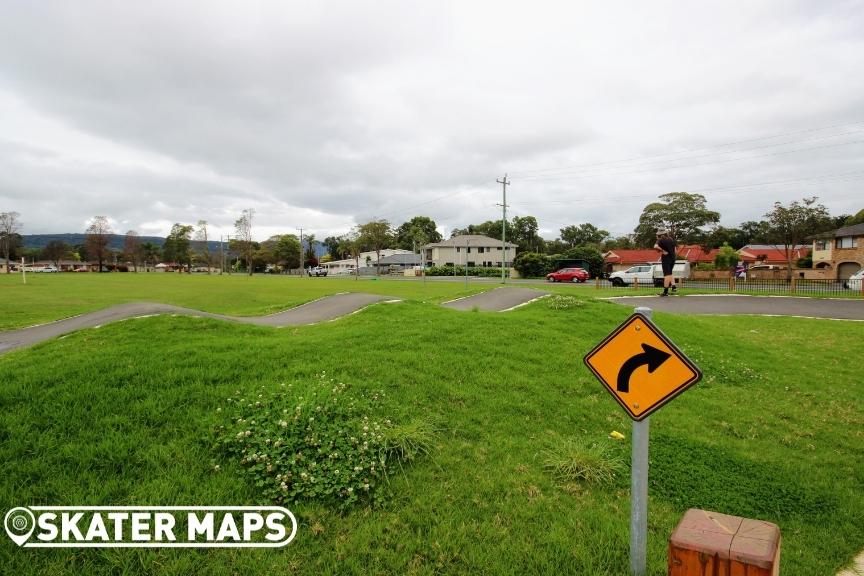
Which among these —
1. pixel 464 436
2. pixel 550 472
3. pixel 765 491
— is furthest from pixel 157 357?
pixel 765 491

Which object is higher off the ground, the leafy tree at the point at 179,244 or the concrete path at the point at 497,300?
the leafy tree at the point at 179,244

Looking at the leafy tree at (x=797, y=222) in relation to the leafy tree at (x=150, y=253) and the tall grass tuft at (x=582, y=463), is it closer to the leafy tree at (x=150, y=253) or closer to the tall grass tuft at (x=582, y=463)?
the tall grass tuft at (x=582, y=463)

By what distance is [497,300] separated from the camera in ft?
51.2

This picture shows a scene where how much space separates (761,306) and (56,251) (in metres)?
162

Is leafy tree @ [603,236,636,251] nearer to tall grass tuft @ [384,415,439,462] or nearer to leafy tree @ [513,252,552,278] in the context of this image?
leafy tree @ [513,252,552,278]

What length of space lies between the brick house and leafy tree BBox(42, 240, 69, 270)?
164846 millimetres

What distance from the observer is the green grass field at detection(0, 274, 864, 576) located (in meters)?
2.93

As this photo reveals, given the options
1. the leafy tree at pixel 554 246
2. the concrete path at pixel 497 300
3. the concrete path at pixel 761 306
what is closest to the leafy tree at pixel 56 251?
the leafy tree at pixel 554 246

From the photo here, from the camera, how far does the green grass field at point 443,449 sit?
2.93m

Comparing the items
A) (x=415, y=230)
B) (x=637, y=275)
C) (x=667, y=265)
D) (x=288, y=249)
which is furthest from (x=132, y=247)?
(x=667, y=265)

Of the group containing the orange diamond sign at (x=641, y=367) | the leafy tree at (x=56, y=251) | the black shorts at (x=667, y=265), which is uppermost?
the leafy tree at (x=56, y=251)

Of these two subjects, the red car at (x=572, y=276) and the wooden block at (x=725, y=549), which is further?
the red car at (x=572, y=276)

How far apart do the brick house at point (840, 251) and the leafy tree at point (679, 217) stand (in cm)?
1431

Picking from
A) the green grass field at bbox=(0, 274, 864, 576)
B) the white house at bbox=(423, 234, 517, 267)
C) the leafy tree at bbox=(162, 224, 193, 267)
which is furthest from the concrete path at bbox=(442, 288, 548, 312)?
the leafy tree at bbox=(162, 224, 193, 267)
